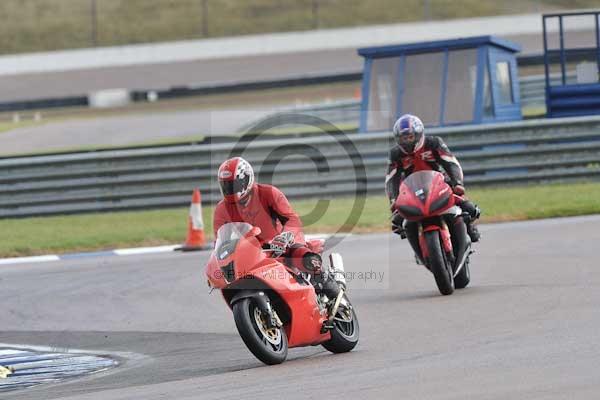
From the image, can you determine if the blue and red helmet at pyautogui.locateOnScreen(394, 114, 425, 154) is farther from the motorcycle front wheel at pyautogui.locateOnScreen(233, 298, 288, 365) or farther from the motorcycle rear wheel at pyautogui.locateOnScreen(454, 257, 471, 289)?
the motorcycle front wheel at pyautogui.locateOnScreen(233, 298, 288, 365)

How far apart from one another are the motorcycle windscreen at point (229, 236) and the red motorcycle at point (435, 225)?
Answer: 3293 millimetres

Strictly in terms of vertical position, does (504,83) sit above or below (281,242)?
above

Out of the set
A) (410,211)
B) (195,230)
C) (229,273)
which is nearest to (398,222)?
(410,211)

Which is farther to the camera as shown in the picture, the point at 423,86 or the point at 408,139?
the point at 423,86

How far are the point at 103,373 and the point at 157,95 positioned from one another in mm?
47521

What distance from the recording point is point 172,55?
1895 inches

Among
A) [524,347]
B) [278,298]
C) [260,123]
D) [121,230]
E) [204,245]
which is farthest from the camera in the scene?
[260,123]

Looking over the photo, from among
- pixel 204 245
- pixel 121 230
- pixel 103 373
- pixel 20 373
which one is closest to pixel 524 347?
pixel 103 373

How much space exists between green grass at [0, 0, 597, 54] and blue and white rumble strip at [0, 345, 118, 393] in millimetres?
41185

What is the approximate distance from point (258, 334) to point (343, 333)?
3.21ft

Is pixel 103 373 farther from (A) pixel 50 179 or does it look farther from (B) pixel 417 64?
(B) pixel 417 64

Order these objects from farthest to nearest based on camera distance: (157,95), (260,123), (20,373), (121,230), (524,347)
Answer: (157,95)
(260,123)
(121,230)
(20,373)
(524,347)

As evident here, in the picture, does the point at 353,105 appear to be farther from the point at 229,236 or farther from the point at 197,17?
the point at 229,236

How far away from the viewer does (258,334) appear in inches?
328
